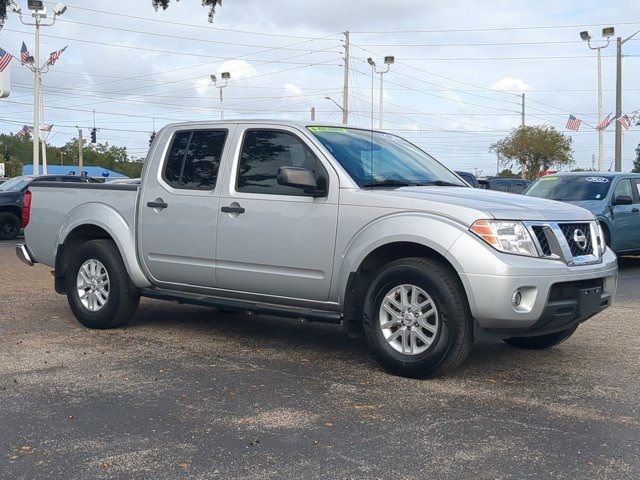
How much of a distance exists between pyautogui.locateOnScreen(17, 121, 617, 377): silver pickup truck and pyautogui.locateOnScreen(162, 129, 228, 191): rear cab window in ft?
0.04

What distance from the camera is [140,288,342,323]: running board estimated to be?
6.33m

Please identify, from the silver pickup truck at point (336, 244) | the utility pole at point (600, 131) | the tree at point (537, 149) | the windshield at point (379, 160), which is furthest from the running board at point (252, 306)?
the tree at point (537, 149)

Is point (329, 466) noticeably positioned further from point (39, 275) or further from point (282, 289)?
point (39, 275)

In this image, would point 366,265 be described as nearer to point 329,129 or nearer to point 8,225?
point 329,129

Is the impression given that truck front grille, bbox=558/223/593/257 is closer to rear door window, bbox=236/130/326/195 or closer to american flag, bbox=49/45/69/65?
rear door window, bbox=236/130/326/195

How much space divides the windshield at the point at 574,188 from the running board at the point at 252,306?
8.13 metres

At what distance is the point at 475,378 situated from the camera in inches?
236

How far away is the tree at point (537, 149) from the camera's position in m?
56.0

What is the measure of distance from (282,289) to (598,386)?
240 cm

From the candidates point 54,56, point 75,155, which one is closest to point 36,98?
point 54,56

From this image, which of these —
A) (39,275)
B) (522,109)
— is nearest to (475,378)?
(39,275)

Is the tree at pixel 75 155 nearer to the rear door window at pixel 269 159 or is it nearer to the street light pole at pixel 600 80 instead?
the street light pole at pixel 600 80

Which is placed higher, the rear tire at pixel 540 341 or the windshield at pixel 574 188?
the windshield at pixel 574 188

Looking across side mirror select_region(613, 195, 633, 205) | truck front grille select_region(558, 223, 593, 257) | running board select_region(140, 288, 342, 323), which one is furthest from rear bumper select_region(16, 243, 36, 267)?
side mirror select_region(613, 195, 633, 205)
